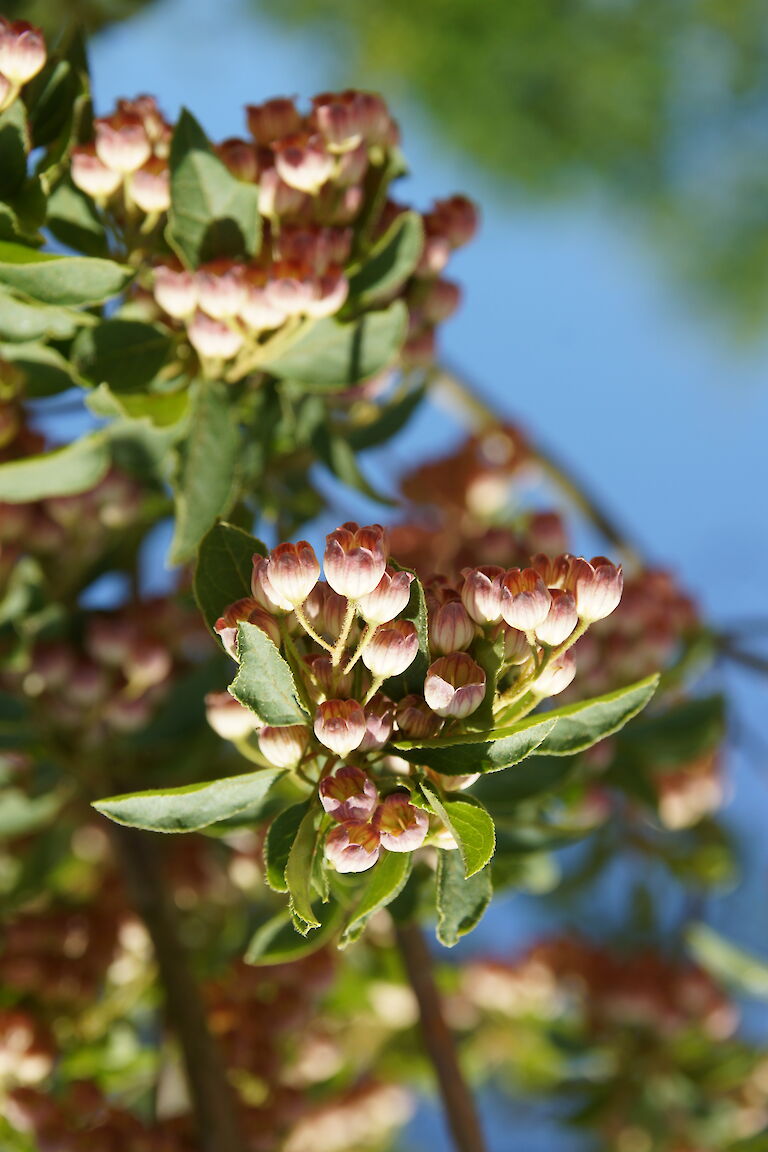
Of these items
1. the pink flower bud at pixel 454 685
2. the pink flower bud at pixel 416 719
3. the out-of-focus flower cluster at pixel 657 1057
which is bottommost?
the out-of-focus flower cluster at pixel 657 1057

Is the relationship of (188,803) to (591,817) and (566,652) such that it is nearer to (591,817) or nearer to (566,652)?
(566,652)

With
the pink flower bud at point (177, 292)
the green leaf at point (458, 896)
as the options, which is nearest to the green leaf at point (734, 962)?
the green leaf at point (458, 896)

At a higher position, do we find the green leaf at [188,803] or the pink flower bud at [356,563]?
the pink flower bud at [356,563]

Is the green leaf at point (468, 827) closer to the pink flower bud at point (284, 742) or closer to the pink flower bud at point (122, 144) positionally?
the pink flower bud at point (284, 742)

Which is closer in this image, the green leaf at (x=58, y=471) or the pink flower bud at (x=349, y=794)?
the pink flower bud at (x=349, y=794)

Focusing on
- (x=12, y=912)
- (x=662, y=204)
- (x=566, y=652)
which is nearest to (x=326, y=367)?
(x=566, y=652)

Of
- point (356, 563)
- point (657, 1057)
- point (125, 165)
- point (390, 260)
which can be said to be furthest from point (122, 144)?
point (657, 1057)
